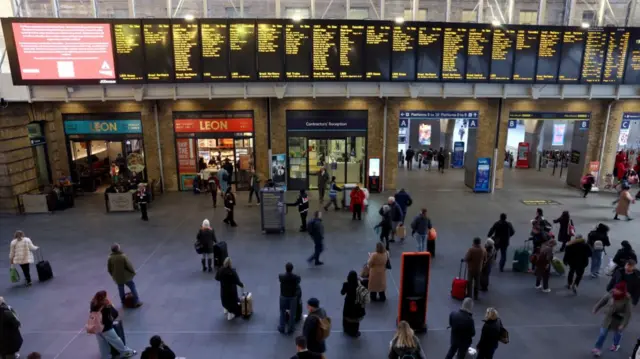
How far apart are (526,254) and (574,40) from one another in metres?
9.43

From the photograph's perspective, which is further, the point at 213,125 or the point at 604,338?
the point at 213,125

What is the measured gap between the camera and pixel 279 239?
13031mm

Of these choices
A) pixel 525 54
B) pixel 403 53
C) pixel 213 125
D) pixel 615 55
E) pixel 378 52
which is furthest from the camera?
pixel 213 125

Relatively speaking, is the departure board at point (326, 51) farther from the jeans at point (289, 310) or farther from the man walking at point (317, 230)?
the jeans at point (289, 310)

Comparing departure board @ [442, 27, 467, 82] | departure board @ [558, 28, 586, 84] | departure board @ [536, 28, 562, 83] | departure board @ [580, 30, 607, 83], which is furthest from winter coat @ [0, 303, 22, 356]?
departure board @ [580, 30, 607, 83]

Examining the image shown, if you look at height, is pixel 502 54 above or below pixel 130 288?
above

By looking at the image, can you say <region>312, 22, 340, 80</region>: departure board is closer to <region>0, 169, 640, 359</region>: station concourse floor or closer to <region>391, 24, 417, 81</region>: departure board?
<region>391, 24, 417, 81</region>: departure board

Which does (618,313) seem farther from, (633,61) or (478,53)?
(633,61)

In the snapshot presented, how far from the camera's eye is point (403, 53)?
15148 mm

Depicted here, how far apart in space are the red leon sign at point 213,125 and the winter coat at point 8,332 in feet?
39.2

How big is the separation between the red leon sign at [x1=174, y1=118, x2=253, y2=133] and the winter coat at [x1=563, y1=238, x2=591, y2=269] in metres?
12.6

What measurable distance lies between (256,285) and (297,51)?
8.39 meters

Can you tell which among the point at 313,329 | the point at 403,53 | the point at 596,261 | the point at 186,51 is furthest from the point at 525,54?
the point at 313,329

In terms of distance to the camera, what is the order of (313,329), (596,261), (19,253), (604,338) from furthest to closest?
(596,261) < (19,253) < (604,338) < (313,329)
